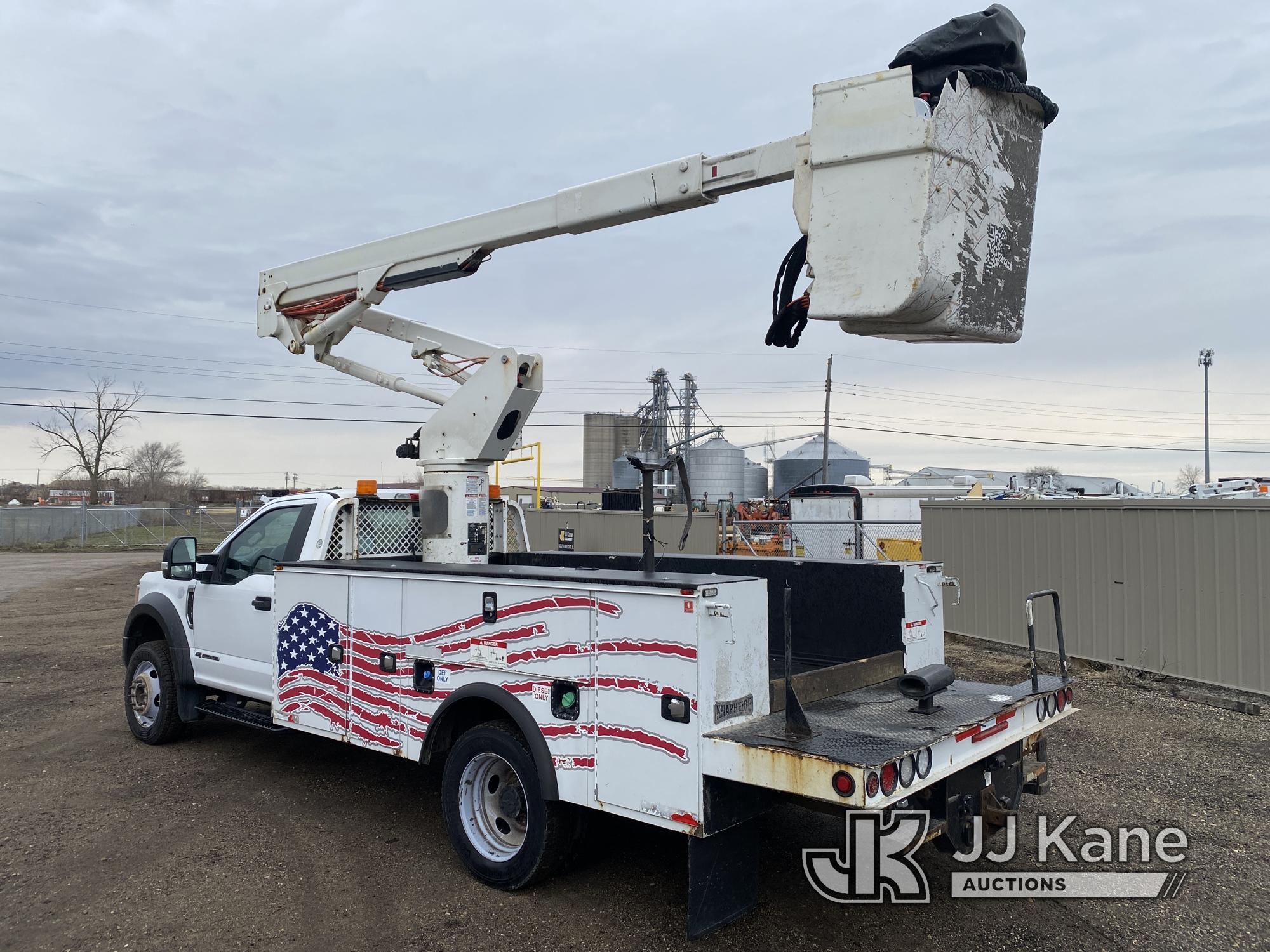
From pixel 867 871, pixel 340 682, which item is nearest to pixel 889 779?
pixel 867 871

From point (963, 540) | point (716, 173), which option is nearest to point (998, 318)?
point (716, 173)

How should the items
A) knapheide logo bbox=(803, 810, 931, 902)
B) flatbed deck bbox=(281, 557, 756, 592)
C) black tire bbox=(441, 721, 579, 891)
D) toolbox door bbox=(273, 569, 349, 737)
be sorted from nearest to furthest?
flatbed deck bbox=(281, 557, 756, 592) < black tire bbox=(441, 721, 579, 891) < knapheide logo bbox=(803, 810, 931, 902) < toolbox door bbox=(273, 569, 349, 737)

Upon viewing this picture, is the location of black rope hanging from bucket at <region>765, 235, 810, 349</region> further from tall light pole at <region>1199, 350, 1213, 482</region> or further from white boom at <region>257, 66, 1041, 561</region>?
tall light pole at <region>1199, 350, 1213, 482</region>

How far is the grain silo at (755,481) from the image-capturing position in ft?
160

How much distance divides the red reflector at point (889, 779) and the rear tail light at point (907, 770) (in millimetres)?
33

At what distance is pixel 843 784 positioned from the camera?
3.25 m

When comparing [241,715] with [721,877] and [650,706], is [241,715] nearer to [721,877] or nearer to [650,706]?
[650,706]

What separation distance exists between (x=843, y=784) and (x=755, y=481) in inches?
1843

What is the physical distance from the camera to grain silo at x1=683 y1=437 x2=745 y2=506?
45.9m

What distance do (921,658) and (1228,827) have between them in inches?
83.3

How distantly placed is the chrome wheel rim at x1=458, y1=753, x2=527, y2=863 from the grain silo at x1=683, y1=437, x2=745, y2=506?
1599 inches

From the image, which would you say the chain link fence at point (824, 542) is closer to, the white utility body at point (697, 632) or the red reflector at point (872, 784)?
the white utility body at point (697, 632)

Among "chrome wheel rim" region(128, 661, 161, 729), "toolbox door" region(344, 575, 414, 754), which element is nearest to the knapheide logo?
"toolbox door" region(344, 575, 414, 754)

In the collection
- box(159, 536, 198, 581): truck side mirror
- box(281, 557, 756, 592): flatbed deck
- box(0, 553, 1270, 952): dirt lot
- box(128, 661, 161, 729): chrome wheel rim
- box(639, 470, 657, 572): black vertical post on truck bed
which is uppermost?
box(639, 470, 657, 572): black vertical post on truck bed
